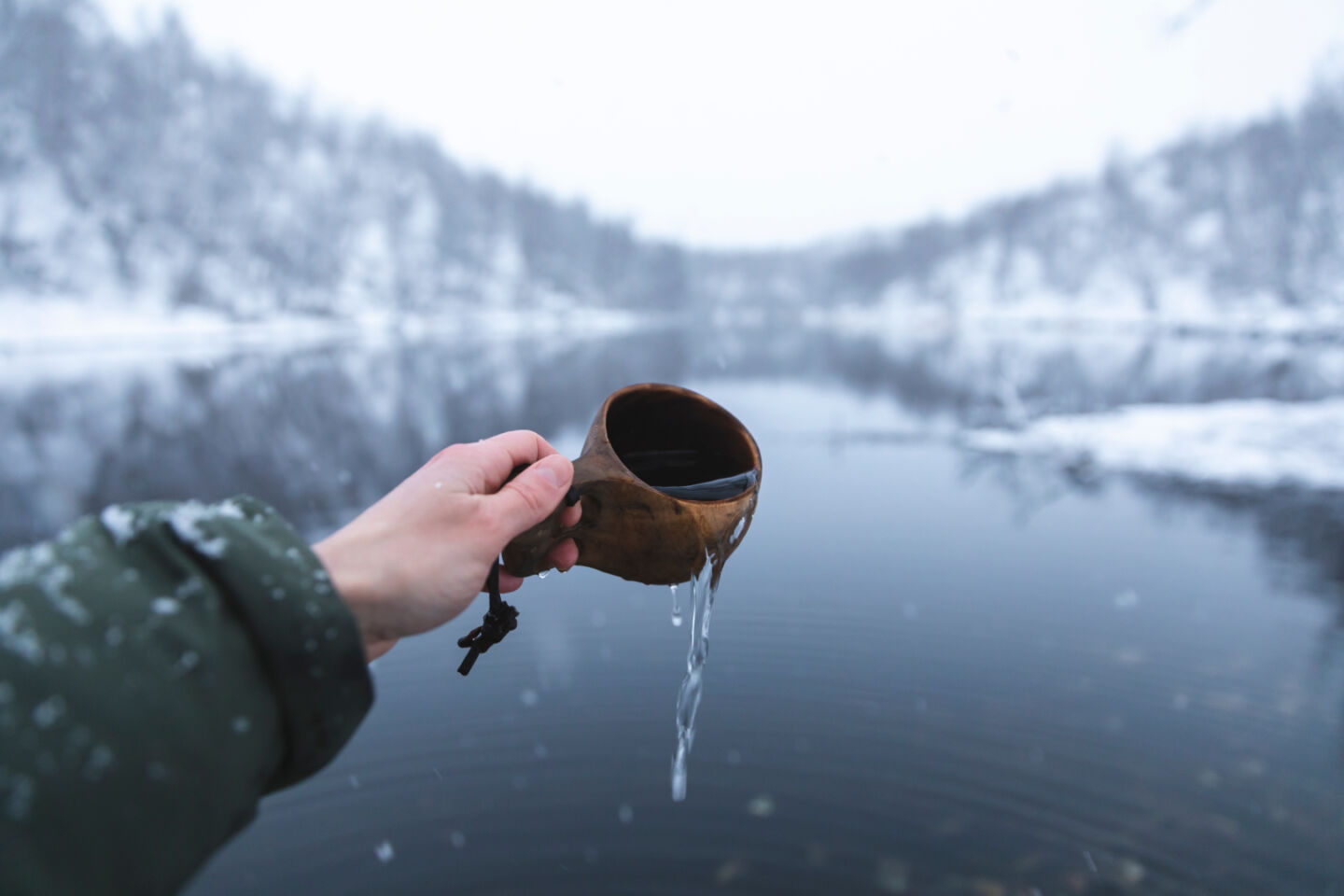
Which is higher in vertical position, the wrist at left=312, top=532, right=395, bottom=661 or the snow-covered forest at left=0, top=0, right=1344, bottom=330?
the snow-covered forest at left=0, top=0, right=1344, bottom=330

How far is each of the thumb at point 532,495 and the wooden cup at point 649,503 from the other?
11 cm

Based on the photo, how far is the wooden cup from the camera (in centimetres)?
192

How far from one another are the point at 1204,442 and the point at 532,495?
14967 millimetres

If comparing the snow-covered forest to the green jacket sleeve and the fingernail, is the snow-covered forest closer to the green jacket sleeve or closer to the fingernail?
the fingernail

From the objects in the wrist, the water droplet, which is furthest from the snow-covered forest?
the wrist

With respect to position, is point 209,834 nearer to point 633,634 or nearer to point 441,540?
point 441,540

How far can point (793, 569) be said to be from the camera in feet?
22.1

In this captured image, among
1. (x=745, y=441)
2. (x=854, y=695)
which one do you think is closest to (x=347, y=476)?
(x=854, y=695)

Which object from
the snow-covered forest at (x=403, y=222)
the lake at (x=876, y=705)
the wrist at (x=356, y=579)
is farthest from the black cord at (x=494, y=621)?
the snow-covered forest at (x=403, y=222)

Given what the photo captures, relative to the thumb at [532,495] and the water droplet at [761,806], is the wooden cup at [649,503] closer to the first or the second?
the thumb at [532,495]

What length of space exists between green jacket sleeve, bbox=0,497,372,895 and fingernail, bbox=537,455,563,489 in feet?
2.39

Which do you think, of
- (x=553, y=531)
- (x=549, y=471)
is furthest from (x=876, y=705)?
(x=549, y=471)

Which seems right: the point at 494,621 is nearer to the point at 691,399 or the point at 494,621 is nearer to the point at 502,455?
the point at 502,455

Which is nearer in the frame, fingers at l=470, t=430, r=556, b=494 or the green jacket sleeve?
the green jacket sleeve
